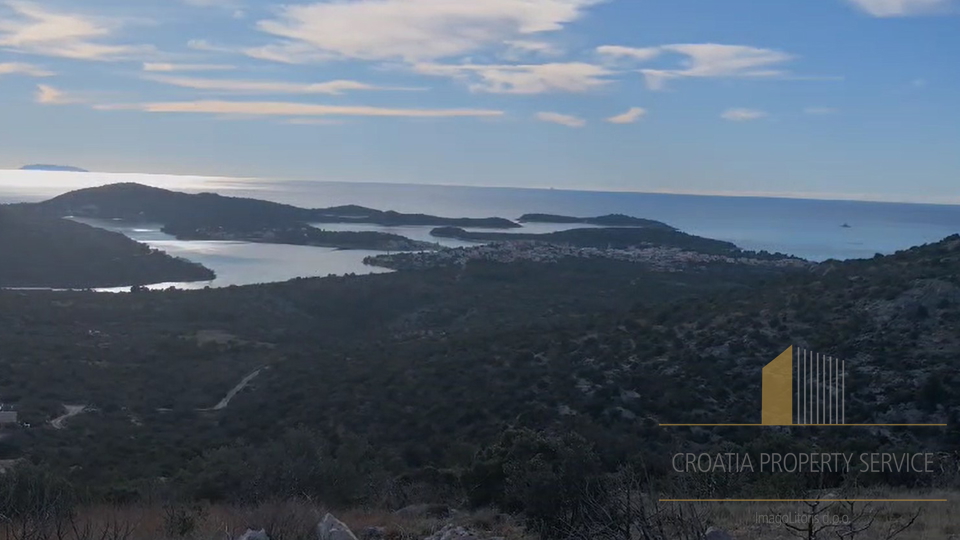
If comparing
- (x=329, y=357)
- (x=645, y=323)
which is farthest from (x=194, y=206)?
(x=645, y=323)

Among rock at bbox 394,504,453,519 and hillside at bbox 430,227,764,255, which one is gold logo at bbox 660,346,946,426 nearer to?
rock at bbox 394,504,453,519

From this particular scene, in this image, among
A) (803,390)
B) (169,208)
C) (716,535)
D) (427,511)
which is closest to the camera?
(716,535)

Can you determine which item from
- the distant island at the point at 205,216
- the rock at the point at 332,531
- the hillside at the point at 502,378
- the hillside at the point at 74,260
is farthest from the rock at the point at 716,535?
the distant island at the point at 205,216

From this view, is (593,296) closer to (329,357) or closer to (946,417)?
(329,357)

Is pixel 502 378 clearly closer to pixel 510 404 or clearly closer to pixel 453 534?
pixel 510 404

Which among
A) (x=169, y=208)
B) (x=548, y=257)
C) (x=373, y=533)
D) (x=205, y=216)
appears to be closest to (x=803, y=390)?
(x=373, y=533)

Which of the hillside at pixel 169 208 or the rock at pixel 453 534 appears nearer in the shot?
the rock at pixel 453 534

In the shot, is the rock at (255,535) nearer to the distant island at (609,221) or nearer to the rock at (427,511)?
the rock at (427,511)

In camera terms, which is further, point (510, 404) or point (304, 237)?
point (304, 237)
